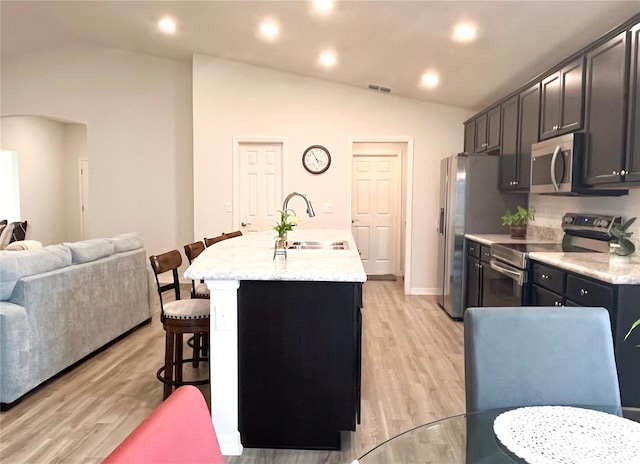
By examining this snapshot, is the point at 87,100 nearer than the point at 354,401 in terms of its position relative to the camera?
No

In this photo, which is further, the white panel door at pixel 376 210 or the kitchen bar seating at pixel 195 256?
the white panel door at pixel 376 210

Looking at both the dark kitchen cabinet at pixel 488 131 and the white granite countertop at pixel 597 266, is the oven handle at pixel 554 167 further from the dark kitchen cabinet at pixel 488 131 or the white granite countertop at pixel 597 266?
the dark kitchen cabinet at pixel 488 131

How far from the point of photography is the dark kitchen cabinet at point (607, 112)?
8.61ft

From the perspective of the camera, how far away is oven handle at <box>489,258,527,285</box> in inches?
129

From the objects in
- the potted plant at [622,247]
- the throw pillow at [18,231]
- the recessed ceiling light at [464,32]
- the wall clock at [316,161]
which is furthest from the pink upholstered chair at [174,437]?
the throw pillow at [18,231]

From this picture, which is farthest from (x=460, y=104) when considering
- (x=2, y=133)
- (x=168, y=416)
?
(x=2, y=133)

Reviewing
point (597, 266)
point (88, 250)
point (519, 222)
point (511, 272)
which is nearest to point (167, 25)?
point (88, 250)

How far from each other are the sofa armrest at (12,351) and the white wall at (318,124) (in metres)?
3.56

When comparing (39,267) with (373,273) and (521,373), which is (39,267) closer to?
(521,373)

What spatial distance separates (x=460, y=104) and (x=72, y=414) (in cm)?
508

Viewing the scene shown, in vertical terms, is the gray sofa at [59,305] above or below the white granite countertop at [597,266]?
below

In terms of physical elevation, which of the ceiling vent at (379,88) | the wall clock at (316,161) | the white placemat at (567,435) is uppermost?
the ceiling vent at (379,88)

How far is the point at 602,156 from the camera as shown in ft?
9.34

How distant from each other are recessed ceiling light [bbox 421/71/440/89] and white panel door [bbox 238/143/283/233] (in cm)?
203
